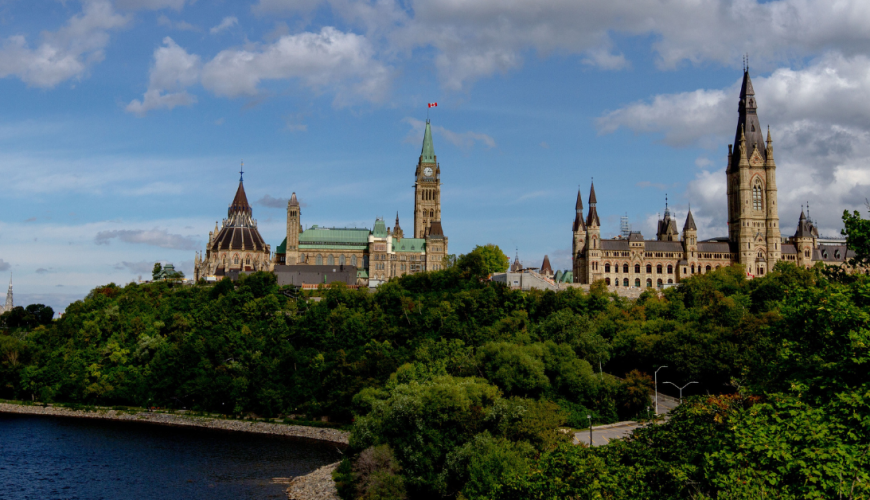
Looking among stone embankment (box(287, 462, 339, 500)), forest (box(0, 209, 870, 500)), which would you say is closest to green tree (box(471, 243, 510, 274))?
forest (box(0, 209, 870, 500))

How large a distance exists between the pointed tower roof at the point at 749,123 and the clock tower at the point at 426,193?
198 feet

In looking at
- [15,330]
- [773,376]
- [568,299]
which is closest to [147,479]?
[773,376]

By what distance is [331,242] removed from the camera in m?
155

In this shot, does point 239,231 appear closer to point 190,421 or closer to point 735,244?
point 190,421

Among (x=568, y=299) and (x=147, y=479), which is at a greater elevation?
(x=568, y=299)

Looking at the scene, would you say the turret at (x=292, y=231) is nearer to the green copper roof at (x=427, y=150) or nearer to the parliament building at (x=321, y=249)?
the parliament building at (x=321, y=249)

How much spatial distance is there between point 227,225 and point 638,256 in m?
76.9

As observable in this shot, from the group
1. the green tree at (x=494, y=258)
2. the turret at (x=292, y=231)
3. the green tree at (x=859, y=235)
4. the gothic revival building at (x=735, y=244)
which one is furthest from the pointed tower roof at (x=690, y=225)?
the green tree at (x=859, y=235)

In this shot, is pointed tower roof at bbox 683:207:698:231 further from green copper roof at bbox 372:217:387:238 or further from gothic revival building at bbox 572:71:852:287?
green copper roof at bbox 372:217:387:238

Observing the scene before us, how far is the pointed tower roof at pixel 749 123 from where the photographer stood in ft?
462

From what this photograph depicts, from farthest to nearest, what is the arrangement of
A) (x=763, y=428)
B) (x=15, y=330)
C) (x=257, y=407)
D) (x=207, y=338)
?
(x=15, y=330)
(x=207, y=338)
(x=257, y=407)
(x=763, y=428)

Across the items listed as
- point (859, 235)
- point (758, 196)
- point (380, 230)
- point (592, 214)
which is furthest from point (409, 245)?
point (859, 235)

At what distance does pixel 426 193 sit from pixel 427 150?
1048 cm

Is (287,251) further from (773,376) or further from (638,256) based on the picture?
(773,376)
